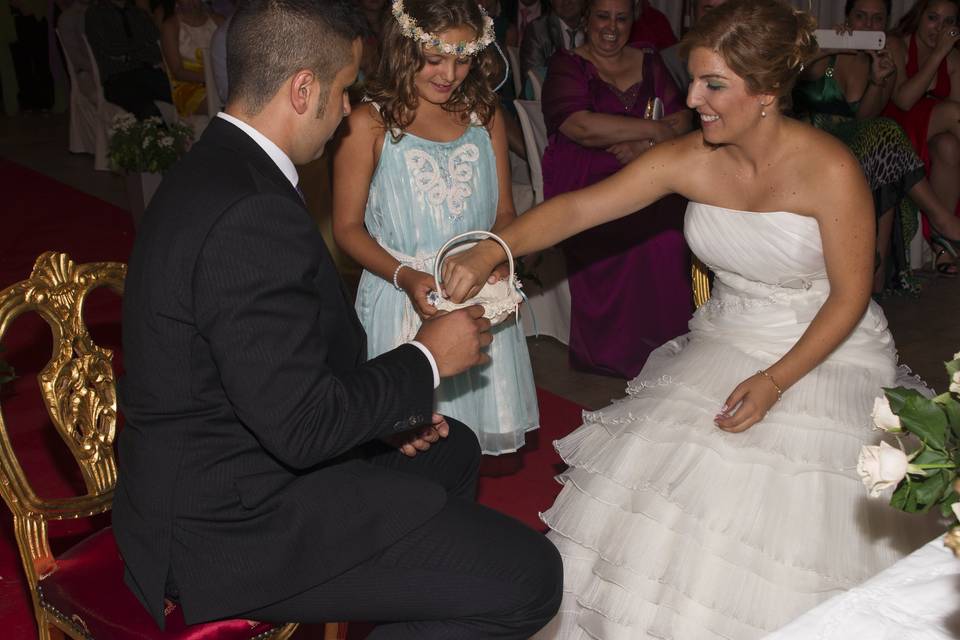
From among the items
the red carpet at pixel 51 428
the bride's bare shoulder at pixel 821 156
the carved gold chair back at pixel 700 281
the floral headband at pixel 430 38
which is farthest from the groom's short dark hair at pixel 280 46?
the red carpet at pixel 51 428

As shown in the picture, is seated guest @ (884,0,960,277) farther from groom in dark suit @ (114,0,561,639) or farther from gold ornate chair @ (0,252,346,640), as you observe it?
gold ornate chair @ (0,252,346,640)

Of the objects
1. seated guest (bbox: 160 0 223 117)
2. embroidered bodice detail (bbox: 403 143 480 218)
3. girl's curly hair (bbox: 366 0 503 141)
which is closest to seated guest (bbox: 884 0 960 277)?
girl's curly hair (bbox: 366 0 503 141)

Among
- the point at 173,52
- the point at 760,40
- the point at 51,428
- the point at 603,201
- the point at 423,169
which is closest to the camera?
the point at 760,40

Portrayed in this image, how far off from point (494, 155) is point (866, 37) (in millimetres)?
2671

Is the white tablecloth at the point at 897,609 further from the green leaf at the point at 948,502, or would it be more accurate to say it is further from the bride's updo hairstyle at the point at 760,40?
the bride's updo hairstyle at the point at 760,40

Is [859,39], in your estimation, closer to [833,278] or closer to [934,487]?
[833,278]

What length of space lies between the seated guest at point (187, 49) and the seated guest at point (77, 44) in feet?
6.21

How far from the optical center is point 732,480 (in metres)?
2.47

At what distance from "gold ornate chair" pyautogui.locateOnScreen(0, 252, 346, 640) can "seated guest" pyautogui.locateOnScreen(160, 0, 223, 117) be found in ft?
17.5

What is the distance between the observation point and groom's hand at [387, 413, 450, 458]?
91.8 inches

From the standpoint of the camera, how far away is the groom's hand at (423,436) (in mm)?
2332

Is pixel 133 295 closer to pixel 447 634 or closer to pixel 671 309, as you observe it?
pixel 447 634

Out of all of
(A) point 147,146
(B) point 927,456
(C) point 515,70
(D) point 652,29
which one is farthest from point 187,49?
(B) point 927,456

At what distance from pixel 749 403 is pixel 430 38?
1.35 metres
